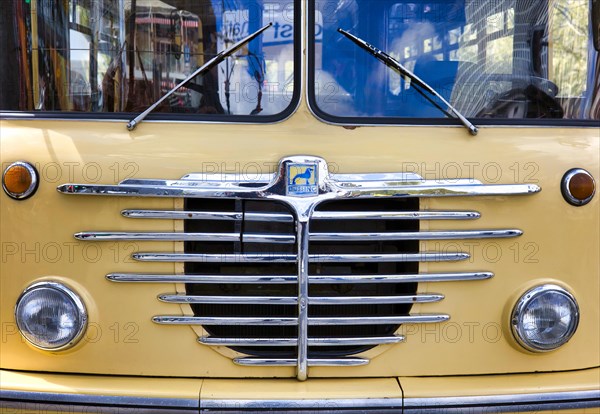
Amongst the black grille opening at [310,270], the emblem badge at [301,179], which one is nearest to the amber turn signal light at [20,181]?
the black grille opening at [310,270]

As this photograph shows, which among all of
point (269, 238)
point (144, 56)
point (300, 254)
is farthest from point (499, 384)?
point (144, 56)

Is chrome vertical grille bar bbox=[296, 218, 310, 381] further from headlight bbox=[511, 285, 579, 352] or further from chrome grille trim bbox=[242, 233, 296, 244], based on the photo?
headlight bbox=[511, 285, 579, 352]

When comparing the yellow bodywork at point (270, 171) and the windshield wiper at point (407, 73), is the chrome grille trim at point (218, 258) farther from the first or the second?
the windshield wiper at point (407, 73)

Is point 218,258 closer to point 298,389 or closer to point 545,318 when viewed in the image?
point 298,389

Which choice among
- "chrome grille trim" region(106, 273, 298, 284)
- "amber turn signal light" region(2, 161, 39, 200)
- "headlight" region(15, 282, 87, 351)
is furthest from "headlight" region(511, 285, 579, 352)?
"amber turn signal light" region(2, 161, 39, 200)

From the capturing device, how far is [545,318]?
2549 mm

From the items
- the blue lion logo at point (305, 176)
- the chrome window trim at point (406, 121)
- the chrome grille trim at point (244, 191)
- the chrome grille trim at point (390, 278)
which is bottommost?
the chrome grille trim at point (390, 278)

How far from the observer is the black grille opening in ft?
8.43

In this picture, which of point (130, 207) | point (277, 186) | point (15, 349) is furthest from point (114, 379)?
point (277, 186)

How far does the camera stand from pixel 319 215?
8.11 ft

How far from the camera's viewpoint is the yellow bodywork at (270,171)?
99.4 inches

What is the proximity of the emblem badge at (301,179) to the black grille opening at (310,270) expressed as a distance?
9 cm

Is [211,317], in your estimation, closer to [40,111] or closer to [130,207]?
[130,207]

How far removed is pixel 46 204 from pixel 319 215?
1026 millimetres
